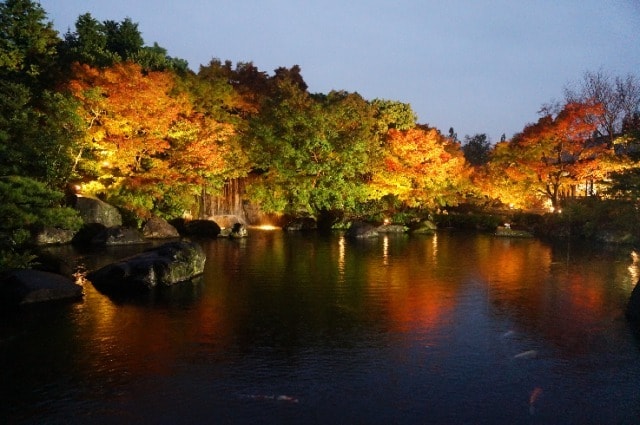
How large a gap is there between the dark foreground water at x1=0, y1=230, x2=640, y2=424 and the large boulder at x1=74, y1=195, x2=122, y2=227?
11730 millimetres

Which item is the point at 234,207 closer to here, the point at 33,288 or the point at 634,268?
the point at 33,288

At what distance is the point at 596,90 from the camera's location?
125ft

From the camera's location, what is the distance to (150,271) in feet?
46.7

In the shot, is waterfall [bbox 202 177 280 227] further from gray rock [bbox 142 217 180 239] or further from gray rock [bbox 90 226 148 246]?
gray rock [bbox 90 226 148 246]

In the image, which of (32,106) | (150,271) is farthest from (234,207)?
(150,271)

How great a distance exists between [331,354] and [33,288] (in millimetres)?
7606

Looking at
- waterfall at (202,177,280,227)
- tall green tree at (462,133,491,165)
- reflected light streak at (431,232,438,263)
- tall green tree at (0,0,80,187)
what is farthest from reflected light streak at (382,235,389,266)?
tall green tree at (462,133,491,165)

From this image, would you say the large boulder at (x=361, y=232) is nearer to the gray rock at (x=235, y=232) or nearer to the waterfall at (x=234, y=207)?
the gray rock at (x=235, y=232)

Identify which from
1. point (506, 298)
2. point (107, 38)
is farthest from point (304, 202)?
point (506, 298)

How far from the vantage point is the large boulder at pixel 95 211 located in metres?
24.6

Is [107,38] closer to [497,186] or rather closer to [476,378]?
[497,186]

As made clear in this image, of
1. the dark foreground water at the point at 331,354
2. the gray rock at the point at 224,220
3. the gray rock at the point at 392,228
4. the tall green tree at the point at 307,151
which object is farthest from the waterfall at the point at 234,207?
the dark foreground water at the point at 331,354

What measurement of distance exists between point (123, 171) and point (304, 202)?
11802 millimetres

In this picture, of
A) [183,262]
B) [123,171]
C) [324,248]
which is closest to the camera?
[183,262]
